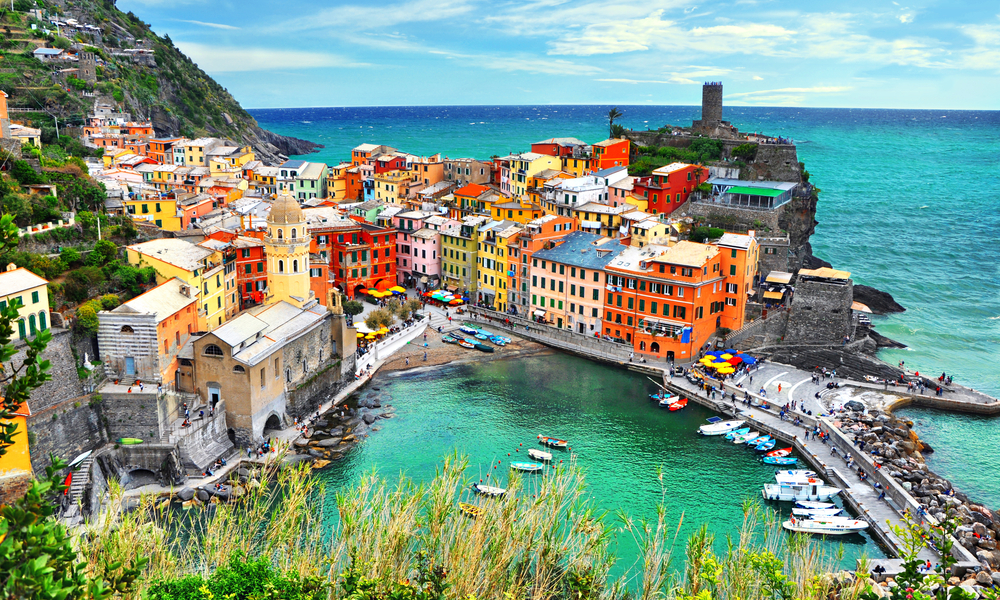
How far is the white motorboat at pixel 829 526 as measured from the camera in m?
39.4

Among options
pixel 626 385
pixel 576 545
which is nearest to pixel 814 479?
pixel 626 385

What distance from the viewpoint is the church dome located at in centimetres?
5394

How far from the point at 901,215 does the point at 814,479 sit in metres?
105

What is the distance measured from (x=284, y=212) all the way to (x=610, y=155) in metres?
49.4

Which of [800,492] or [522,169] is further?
[522,169]

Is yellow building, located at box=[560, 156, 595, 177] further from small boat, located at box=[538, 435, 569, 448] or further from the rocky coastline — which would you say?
small boat, located at box=[538, 435, 569, 448]

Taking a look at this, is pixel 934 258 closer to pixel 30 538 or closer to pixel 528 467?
pixel 528 467

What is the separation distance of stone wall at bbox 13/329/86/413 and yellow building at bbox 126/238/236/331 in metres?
8.68

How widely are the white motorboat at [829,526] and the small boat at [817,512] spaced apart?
52cm

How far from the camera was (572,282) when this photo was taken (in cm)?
6688

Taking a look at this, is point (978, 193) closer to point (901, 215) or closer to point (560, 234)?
point (901, 215)

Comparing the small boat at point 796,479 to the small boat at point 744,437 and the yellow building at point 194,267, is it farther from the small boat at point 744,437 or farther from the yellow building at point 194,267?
the yellow building at point 194,267

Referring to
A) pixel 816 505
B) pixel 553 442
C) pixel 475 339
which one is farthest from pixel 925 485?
pixel 475 339

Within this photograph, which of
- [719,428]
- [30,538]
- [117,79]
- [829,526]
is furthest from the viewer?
[117,79]
